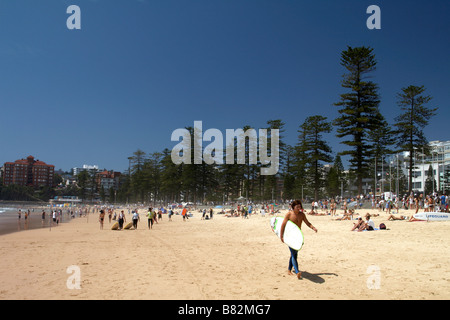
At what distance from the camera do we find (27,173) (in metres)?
154

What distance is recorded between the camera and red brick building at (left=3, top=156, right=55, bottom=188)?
152 m

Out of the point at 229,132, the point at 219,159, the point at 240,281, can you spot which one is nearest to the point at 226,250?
the point at 240,281

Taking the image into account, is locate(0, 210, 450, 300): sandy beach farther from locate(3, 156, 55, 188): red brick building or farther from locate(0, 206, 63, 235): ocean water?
locate(3, 156, 55, 188): red brick building

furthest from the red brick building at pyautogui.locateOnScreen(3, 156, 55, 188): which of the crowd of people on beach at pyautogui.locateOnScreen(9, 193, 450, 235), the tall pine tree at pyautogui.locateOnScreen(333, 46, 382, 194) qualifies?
the tall pine tree at pyautogui.locateOnScreen(333, 46, 382, 194)

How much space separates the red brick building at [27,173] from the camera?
152000 millimetres

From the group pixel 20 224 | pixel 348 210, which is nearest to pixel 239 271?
pixel 348 210

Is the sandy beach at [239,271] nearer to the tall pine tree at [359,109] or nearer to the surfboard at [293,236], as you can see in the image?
the surfboard at [293,236]

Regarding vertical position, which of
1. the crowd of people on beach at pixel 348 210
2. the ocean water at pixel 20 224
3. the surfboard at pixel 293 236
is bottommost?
the ocean water at pixel 20 224

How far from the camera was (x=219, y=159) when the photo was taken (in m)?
57.2

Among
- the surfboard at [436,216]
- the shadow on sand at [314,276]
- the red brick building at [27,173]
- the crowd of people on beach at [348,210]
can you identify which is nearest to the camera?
the shadow on sand at [314,276]

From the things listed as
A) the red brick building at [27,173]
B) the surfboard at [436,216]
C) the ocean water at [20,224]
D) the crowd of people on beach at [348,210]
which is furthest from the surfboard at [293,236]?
the red brick building at [27,173]

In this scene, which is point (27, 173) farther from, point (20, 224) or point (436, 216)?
point (436, 216)

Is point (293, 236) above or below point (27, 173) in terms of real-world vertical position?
below

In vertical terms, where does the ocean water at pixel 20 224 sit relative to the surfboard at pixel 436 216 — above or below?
below
